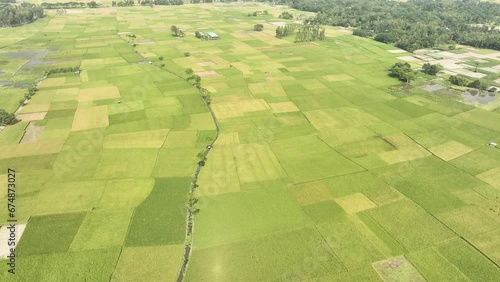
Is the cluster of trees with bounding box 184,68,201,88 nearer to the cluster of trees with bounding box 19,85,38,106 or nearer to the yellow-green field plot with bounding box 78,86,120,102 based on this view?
the yellow-green field plot with bounding box 78,86,120,102

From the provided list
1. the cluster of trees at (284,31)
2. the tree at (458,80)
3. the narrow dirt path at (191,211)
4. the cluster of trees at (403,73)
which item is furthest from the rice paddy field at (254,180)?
the cluster of trees at (284,31)

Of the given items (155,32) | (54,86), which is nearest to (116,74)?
(54,86)

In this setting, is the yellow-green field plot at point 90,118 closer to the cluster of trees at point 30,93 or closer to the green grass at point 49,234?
the cluster of trees at point 30,93

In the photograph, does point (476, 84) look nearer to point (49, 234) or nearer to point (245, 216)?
point (245, 216)

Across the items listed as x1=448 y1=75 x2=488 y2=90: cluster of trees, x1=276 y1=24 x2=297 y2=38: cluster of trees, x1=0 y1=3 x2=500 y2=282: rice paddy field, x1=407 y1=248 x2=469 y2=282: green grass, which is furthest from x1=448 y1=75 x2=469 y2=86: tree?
x1=276 y1=24 x2=297 y2=38: cluster of trees

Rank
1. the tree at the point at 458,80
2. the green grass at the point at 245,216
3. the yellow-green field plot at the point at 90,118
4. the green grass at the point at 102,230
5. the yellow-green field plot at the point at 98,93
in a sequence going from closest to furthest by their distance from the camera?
the green grass at the point at 102,230, the green grass at the point at 245,216, the yellow-green field plot at the point at 90,118, the yellow-green field plot at the point at 98,93, the tree at the point at 458,80
